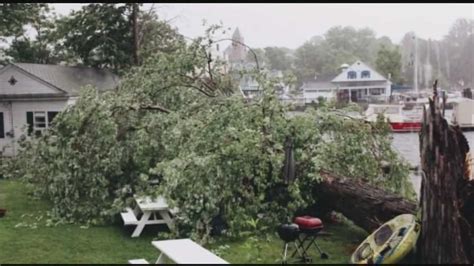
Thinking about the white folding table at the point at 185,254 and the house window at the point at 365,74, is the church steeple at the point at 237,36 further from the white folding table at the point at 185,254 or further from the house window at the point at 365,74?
the white folding table at the point at 185,254

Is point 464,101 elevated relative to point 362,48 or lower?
lower

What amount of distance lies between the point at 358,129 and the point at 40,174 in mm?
3773

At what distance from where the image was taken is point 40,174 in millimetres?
6590

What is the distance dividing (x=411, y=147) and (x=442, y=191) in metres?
3.35

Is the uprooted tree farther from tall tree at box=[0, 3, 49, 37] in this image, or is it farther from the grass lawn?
tall tree at box=[0, 3, 49, 37]

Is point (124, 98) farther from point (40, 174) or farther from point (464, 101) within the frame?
point (464, 101)

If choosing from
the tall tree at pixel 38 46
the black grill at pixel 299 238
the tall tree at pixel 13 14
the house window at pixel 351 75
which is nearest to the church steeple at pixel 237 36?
the house window at pixel 351 75

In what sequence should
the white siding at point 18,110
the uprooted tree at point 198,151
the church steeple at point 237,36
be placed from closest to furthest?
the uprooted tree at point 198,151, the church steeple at point 237,36, the white siding at point 18,110

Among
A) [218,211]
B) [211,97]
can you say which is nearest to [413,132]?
[211,97]

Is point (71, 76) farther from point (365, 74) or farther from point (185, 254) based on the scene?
point (185, 254)

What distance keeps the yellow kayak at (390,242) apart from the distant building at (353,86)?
2618 mm

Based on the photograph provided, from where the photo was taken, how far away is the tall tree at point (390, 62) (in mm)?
7457

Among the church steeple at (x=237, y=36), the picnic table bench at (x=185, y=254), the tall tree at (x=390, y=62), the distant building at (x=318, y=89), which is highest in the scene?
the church steeple at (x=237, y=36)

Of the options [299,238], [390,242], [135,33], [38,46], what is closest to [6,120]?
[135,33]
